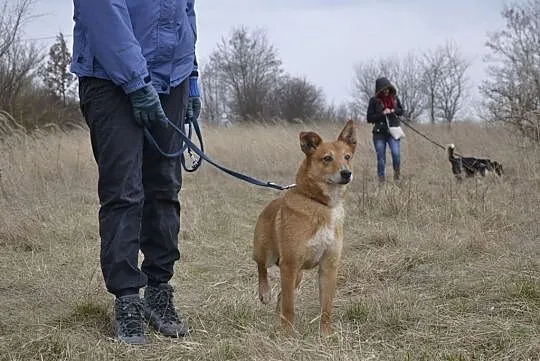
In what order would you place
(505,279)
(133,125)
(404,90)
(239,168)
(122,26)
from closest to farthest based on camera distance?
(122,26) < (133,125) < (505,279) < (239,168) < (404,90)

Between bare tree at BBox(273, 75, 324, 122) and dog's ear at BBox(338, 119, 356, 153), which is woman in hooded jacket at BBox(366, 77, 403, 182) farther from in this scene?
bare tree at BBox(273, 75, 324, 122)

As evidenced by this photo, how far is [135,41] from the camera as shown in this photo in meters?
3.19

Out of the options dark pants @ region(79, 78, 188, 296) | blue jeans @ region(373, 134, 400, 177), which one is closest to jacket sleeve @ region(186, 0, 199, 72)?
dark pants @ region(79, 78, 188, 296)

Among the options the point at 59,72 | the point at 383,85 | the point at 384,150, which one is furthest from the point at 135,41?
the point at 59,72

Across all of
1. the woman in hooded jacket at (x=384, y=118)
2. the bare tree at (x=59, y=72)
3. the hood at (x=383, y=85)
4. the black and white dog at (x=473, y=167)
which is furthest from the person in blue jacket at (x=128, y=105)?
the bare tree at (x=59, y=72)

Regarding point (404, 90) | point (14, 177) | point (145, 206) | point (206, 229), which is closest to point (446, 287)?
point (145, 206)

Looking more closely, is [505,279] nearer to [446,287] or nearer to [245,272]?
[446,287]

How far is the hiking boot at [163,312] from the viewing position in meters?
3.56

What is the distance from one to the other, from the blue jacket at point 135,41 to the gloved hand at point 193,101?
272 mm

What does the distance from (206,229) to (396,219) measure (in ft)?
6.57

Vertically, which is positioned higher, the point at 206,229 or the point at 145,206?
the point at 145,206

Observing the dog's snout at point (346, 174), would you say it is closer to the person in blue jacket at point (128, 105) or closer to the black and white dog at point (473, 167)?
the person in blue jacket at point (128, 105)

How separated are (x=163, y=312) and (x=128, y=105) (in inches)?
45.3

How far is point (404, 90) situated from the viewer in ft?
179
